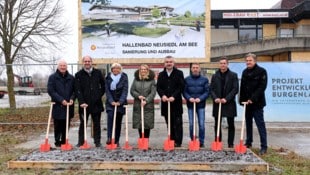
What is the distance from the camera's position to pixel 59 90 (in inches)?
368

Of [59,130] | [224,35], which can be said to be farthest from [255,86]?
[224,35]

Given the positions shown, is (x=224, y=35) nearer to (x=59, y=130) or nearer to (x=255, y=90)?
(x=255, y=90)

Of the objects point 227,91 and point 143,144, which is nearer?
point 143,144

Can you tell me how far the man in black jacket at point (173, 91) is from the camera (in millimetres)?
9273

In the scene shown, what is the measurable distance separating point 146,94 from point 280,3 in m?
55.7

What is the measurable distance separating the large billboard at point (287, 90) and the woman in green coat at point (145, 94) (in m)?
4.53

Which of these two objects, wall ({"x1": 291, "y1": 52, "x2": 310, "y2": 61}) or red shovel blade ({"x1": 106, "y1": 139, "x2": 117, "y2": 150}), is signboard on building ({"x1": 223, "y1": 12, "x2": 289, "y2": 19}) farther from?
red shovel blade ({"x1": 106, "y1": 139, "x2": 117, "y2": 150})

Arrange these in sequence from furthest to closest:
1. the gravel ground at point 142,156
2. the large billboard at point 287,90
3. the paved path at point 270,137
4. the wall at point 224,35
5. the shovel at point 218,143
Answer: the wall at point 224,35 → the large billboard at point 287,90 → the paved path at point 270,137 → the shovel at point 218,143 → the gravel ground at point 142,156

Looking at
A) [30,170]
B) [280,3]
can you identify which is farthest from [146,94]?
[280,3]

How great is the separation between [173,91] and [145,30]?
3420 millimetres

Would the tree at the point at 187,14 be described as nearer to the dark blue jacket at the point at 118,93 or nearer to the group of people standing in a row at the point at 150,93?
the group of people standing in a row at the point at 150,93

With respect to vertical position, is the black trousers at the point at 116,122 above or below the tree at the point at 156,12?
below

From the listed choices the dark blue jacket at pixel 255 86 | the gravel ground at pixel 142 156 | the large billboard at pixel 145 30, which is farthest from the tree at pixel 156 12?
the gravel ground at pixel 142 156

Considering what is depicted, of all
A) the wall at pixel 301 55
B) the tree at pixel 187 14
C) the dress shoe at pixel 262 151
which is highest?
the tree at pixel 187 14
